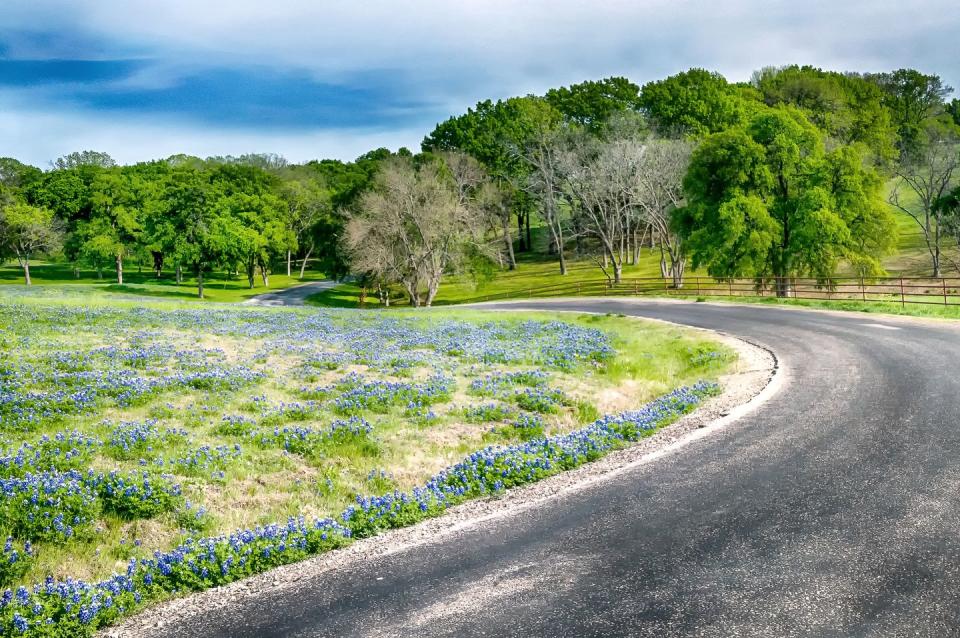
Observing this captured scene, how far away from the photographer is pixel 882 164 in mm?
76812

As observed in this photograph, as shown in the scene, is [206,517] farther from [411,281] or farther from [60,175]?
[60,175]

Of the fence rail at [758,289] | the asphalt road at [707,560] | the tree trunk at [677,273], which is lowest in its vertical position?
the asphalt road at [707,560]

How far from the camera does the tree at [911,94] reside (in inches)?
4144

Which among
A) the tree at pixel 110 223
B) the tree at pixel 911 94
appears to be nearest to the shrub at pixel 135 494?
the tree at pixel 110 223

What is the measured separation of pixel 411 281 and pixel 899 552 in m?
48.9

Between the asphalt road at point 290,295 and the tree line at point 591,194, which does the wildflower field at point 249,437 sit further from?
the asphalt road at point 290,295

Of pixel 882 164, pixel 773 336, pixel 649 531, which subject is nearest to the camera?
A: pixel 649 531

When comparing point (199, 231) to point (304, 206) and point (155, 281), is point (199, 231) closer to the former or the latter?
point (155, 281)

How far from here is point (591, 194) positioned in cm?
6325

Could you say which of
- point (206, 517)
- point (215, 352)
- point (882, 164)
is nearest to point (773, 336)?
point (215, 352)

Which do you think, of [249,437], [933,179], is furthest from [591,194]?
[249,437]

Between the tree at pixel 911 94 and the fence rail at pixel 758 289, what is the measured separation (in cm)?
6724

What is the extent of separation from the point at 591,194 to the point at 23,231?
62411 mm

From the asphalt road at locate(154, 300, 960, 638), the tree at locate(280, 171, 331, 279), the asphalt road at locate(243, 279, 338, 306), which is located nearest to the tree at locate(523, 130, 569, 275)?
the asphalt road at locate(243, 279, 338, 306)
